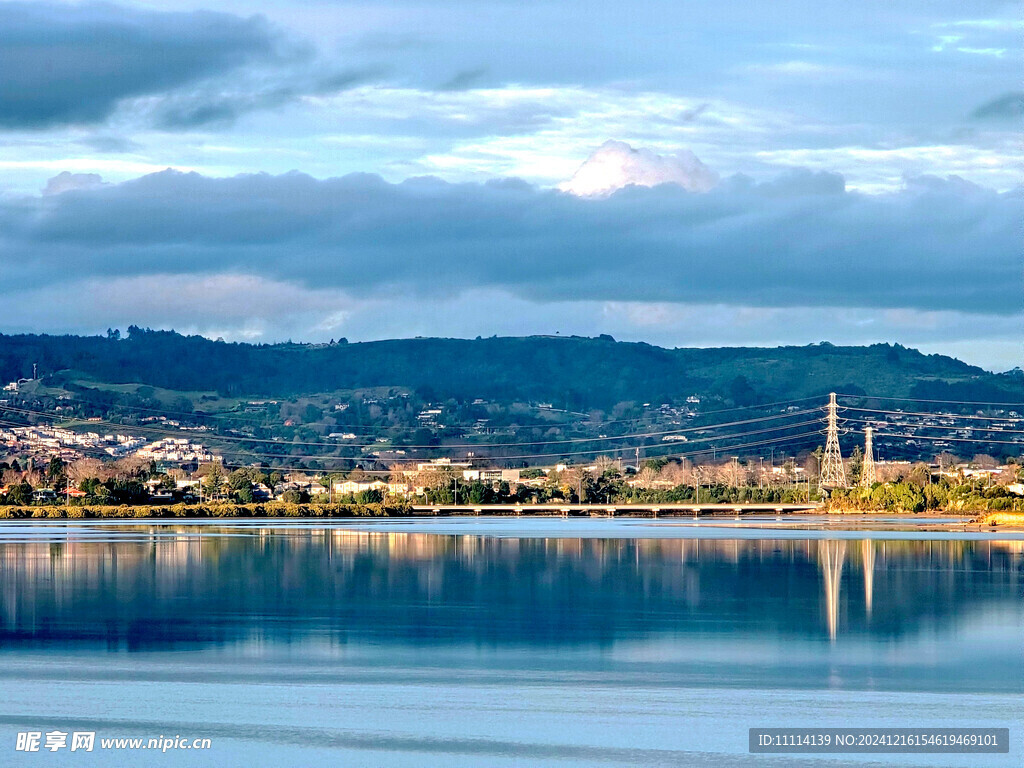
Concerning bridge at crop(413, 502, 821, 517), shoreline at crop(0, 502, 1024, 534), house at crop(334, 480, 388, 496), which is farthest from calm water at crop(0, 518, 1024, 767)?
house at crop(334, 480, 388, 496)

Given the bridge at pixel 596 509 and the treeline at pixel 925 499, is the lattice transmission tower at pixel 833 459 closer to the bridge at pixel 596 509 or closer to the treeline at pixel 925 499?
the treeline at pixel 925 499

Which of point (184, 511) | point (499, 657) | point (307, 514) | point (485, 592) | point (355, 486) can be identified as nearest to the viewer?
point (499, 657)

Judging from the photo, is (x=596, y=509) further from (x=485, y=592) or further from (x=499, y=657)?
(x=499, y=657)

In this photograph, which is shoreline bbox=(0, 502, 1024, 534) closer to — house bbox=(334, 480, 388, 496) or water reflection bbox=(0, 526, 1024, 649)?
water reflection bbox=(0, 526, 1024, 649)

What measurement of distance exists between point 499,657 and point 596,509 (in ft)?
316

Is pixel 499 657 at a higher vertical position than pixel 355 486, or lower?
higher

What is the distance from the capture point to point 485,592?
3042 cm

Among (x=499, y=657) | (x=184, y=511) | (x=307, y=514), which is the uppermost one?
(x=499, y=657)

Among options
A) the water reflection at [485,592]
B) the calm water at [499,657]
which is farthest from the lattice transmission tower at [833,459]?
the calm water at [499,657]

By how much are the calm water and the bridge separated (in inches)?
2815

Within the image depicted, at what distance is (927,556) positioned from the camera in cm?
4125

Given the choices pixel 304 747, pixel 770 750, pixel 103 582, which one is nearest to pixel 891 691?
pixel 770 750

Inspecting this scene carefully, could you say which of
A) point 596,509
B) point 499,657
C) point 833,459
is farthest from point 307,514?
point 499,657

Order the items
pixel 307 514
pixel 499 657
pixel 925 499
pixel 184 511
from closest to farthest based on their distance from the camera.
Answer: pixel 499 657
pixel 925 499
pixel 184 511
pixel 307 514
